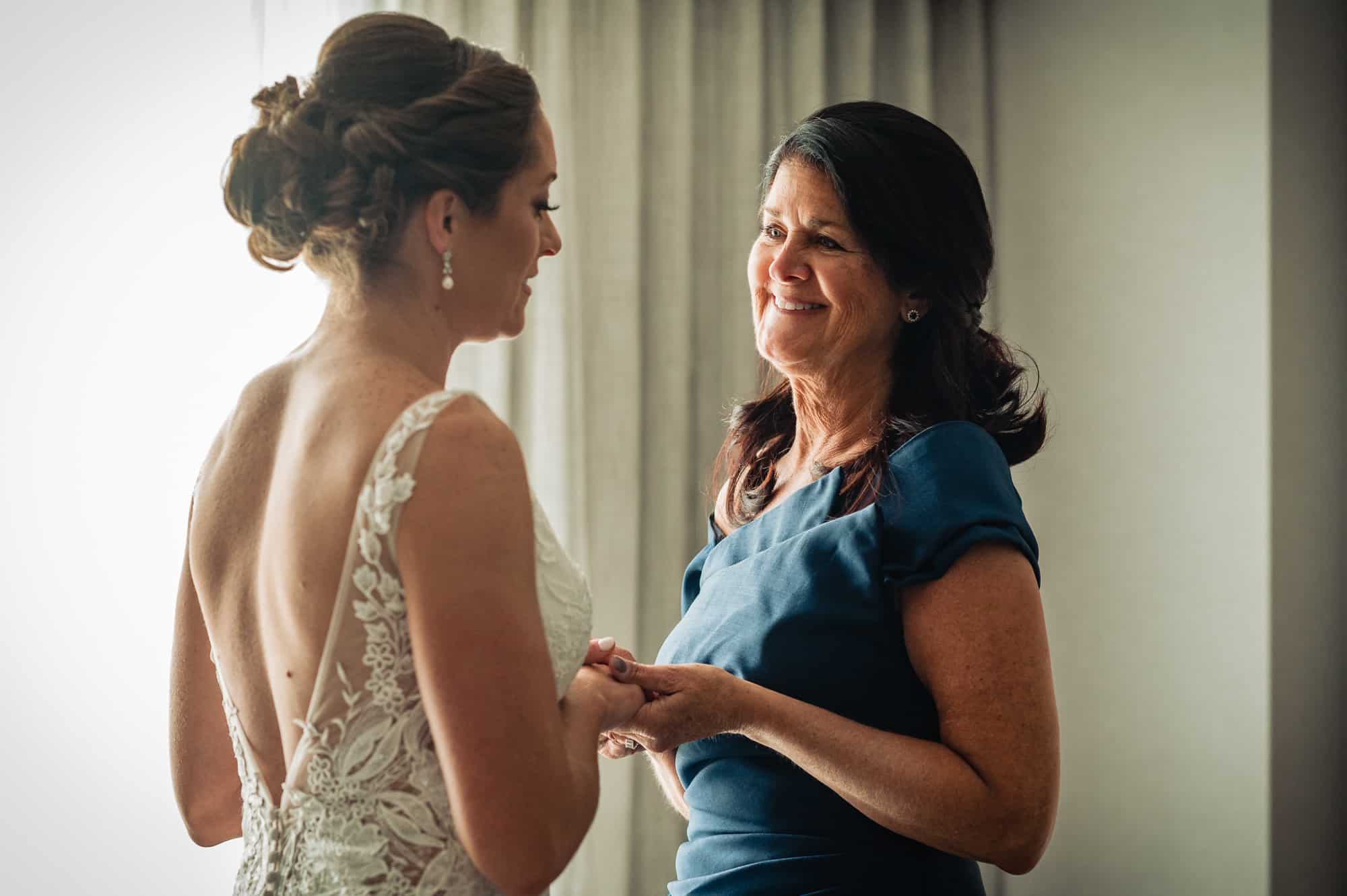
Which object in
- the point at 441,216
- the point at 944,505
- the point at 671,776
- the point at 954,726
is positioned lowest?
the point at 671,776

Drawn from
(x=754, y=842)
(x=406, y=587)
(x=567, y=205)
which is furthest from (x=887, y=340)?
(x=567, y=205)

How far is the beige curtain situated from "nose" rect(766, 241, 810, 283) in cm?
142

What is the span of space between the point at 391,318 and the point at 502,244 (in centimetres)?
15

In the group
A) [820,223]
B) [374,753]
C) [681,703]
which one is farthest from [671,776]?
[820,223]

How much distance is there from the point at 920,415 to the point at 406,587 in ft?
2.79

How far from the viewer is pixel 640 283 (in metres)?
3.12

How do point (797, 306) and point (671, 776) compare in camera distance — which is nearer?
point (797, 306)

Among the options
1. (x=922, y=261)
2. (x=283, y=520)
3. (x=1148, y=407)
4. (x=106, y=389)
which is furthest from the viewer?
A: (x=1148, y=407)

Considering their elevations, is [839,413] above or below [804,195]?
below

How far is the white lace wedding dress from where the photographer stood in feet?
3.52

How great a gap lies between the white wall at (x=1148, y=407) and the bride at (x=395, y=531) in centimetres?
186

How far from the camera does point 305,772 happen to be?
1.14 metres

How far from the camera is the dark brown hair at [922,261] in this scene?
62.2 inches

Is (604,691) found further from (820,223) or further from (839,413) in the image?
(820,223)
